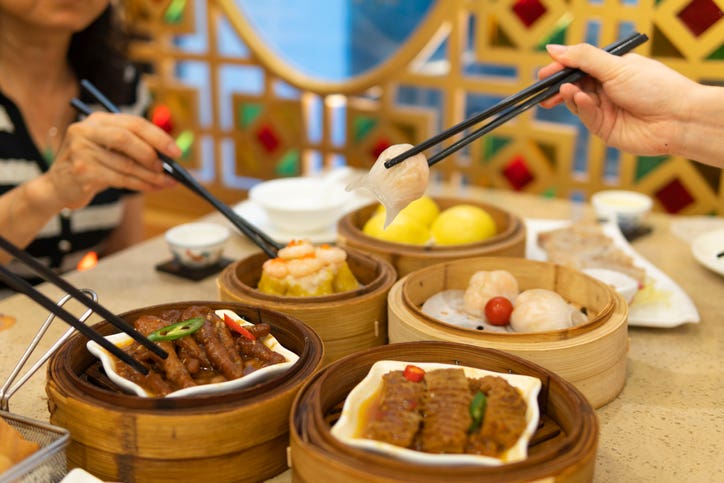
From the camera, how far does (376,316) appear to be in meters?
1.67

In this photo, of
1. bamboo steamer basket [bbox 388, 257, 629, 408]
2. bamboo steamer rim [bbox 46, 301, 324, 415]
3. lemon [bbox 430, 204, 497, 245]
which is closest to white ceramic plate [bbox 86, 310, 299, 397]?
bamboo steamer rim [bbox 46, 301, 324, 415]

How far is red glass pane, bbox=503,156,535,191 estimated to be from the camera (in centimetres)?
347

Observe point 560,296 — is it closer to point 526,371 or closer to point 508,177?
point 526,371

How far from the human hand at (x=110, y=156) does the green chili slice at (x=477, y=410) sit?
1.19m

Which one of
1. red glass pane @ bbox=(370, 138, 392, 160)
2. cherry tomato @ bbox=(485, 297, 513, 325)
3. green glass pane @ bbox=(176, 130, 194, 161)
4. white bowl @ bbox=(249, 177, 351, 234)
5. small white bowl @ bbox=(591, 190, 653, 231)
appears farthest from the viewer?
green glass pane @ bbox=(176, 130, 194, 161)

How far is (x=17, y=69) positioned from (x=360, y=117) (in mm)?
1713

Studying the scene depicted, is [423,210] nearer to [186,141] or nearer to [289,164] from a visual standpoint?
[289,164]

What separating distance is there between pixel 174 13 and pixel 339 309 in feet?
10.5

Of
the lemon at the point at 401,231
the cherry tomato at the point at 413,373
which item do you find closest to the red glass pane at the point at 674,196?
the lemon at the point at 401,231

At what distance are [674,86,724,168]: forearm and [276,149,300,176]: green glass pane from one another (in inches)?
102

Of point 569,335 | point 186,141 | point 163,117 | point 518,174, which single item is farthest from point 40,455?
point 163,117

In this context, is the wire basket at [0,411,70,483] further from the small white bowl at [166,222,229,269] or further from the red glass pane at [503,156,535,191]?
the red glass pane at [503,156,535,191]

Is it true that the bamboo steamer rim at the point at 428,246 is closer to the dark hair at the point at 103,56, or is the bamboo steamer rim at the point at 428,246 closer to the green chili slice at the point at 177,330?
the green chili slice at the point at 177,330

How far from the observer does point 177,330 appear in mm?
1366
